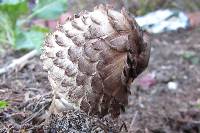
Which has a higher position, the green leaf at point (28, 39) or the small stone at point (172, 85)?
the green leaf at point (28, 39)

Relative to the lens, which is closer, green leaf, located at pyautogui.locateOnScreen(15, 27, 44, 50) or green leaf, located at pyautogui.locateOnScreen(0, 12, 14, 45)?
green leaf, located at pyautogui.locateOnScreen(15, 27, 44, 50)

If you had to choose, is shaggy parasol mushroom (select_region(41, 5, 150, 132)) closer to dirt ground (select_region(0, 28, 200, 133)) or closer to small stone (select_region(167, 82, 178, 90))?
dirt ground (select_region(0, 28, 200, 133))

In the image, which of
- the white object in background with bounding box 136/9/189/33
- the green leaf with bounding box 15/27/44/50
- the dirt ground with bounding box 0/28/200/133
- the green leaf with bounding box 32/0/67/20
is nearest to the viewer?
the dirt ground with bounding box 0/28/200/133

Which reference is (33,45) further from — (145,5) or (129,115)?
(145,5)

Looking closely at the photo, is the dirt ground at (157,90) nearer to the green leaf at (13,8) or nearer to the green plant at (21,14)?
the green plant at (21,14)

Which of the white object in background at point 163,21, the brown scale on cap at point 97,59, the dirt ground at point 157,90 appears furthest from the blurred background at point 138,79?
the white object in background at point 163,21

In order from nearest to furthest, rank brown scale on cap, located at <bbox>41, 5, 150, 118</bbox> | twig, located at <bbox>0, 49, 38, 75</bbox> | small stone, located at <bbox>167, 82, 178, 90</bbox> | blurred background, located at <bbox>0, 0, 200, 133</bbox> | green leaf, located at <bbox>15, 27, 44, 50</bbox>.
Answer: brown scale on cap, located at <bbox>41, 5, 150, 118</bbox>
blurred background, located at <bbox>0, 0, 200, 133</bbox>
twig, located at <bbox>0, 49, 38, 75</bbox>
green leaf, located at <bbox>15, 27, 44, 50</bbox>
small stone, located at <bbox>167, 82, 178, 90</bbox>

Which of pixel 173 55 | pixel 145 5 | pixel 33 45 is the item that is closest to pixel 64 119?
pixel 33 45

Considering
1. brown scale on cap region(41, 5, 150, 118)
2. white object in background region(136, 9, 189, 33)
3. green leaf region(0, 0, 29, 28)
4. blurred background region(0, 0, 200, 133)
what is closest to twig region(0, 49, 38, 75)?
blurred background region(0, 0, 200, 133)
